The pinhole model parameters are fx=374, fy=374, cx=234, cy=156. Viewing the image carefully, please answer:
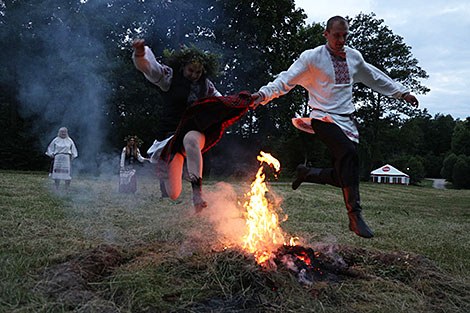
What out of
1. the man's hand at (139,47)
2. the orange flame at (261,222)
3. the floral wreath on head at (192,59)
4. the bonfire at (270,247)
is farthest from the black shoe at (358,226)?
the man's hand at (139,47)

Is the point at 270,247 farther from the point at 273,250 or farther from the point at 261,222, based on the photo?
the point at 261,222

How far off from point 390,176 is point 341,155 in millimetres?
27283

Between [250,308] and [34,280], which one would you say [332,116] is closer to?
[250,308]

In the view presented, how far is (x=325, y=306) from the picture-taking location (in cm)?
237

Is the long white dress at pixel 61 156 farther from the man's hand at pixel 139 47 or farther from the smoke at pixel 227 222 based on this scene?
the man's hand at pixel 139 47

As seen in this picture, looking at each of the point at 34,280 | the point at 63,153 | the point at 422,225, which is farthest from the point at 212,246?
the point at 63,153

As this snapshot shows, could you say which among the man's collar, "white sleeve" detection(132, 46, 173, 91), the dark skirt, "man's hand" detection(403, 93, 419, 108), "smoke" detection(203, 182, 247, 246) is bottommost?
"smoke" detection(203, 182, 247, 246)

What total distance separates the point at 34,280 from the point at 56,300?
387 millimetres

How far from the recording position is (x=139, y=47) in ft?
10.6

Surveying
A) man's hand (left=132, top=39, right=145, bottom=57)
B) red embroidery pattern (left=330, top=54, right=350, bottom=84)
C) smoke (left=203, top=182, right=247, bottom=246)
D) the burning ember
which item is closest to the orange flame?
the burning ember

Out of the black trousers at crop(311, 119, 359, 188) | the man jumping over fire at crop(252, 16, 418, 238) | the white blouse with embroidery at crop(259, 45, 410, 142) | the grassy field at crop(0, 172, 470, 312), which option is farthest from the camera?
the white blouse with embroidery at crop(259, 45, 410, 142)

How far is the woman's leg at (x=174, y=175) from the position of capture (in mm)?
3785

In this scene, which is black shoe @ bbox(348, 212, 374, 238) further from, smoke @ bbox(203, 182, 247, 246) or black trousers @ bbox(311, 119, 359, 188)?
smoke @ bbox(203, 182, 247, 246)

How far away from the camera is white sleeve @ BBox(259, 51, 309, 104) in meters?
3.42
